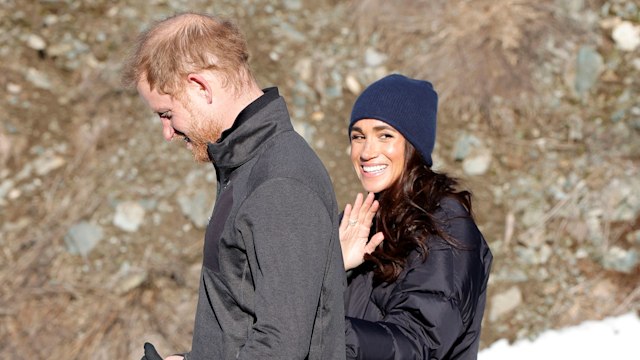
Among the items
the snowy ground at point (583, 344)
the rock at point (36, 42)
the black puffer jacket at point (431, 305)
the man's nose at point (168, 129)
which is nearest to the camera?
the man's nose at point (168, 129)

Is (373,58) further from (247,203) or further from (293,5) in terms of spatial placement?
(247,203)

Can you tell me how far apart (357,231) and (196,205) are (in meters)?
3.18

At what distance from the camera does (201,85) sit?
5.65ft

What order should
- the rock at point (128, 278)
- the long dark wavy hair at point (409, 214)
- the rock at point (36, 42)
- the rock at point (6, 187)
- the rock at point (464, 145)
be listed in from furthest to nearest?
the rock at point (36, 42)
the rock at point (464, 145)
the rock at point (6, 187)
the rock at point (128, 278)
the long dark wavy hair at point (409, 214)

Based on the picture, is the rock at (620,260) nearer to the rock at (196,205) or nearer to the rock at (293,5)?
the rock at (196,205)

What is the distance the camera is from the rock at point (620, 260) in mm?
5523

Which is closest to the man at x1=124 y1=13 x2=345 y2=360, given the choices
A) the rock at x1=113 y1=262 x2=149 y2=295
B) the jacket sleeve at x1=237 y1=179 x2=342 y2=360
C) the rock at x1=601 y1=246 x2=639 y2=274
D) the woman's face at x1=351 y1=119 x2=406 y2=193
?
the jacket sleeve at x1=237 y1=179 x2=342 y2=360

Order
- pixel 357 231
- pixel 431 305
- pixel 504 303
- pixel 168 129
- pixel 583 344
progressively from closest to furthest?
1. pixel 168 129
2. pixel 431 305
3. pixel 357 231
4. pixel 583 344
5. pixel 504 303

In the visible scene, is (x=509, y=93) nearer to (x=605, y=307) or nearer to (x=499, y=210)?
(x=499, y=210)

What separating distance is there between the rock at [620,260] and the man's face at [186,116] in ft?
14.9

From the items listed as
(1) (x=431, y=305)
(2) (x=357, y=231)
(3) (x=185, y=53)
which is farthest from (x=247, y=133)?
(2) (x=357, y=231)

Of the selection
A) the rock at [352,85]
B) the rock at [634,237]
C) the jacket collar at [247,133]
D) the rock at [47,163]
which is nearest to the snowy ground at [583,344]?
the rock at [634,237]

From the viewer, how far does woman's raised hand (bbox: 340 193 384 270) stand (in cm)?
259

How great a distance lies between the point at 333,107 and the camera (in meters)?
6.26
